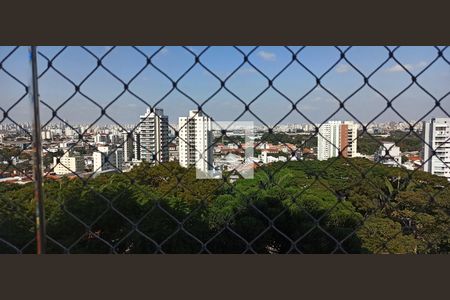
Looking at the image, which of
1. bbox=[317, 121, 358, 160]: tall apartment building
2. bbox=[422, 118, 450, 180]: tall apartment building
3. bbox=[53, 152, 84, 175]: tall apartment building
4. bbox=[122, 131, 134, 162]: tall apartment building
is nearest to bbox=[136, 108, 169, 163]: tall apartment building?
bbox=[122, 131, 134, 162]: tall apartment building

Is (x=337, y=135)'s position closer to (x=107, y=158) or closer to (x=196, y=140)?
(x=196, y=140)

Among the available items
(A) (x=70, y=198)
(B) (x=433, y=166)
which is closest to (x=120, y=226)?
(A) (x=70, y=198)

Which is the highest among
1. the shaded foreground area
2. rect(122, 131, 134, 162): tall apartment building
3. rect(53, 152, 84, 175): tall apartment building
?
rect(122, 131, 134, 162): tall apartment building

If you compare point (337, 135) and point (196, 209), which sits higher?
point (337, 135)

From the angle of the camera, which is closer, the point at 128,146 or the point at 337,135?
the point at 128,146

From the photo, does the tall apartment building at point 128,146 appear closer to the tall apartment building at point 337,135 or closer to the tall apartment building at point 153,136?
the tall apartment building at point 153,136

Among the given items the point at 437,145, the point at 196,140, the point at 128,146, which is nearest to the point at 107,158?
the point at 128,146

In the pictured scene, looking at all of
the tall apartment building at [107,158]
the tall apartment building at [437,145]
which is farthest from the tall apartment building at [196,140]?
the tall apartment building at [437,145]

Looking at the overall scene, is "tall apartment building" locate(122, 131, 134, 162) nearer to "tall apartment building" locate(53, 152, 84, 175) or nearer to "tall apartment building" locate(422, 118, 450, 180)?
"tall apartment building" locate(53, 152, 84, 175)
